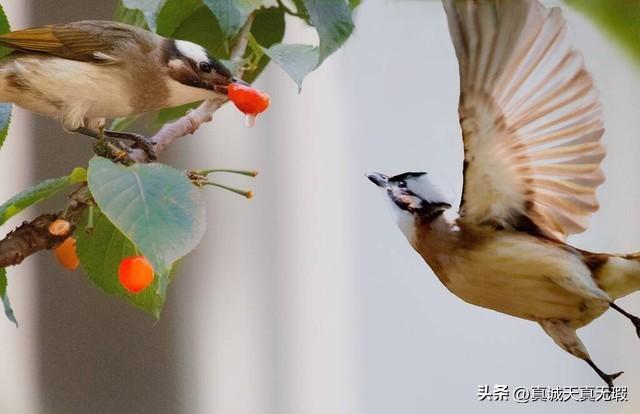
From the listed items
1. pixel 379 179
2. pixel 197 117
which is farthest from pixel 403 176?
pixel 197 117

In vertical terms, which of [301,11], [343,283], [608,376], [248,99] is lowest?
[608,376]

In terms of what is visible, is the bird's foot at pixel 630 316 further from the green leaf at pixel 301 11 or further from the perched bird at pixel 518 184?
the green leaf at pixel 301 11

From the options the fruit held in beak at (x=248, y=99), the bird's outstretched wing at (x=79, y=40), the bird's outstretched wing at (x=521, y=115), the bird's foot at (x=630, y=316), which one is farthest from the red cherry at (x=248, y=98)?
the bird's foot at (x=630, y=316)

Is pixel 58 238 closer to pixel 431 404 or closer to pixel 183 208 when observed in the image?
pixel 183 208

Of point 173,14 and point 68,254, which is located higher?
point 173,14

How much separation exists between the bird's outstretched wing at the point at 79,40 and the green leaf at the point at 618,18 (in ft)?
1.66

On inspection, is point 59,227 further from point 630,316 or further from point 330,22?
point 630,316

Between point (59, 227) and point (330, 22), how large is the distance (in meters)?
0.38

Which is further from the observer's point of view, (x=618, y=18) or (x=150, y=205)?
(x=618, y=18)

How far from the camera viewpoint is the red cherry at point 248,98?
81 cm

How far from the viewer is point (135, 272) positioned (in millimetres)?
801

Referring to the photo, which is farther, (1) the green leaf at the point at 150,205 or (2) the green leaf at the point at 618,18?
(2) the green leaf at the point at 618,18

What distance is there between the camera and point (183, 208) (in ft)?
2.45

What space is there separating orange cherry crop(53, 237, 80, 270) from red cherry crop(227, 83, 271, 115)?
240mm
